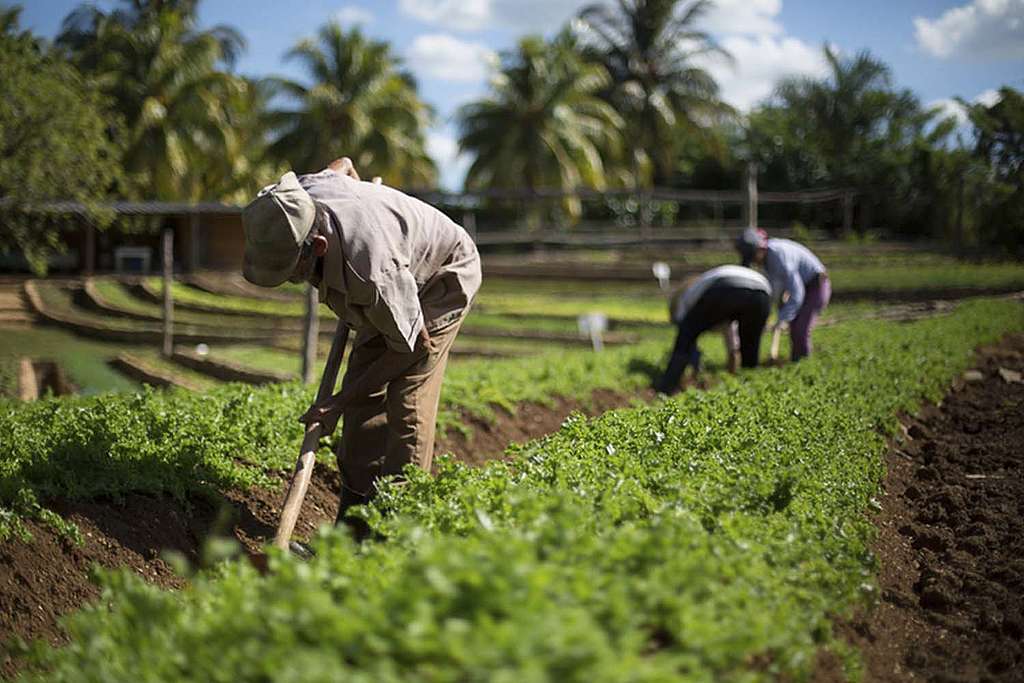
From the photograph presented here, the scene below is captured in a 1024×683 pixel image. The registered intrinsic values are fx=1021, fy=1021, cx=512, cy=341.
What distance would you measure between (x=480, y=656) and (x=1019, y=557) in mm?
3636

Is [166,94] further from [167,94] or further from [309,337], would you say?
[309,337]

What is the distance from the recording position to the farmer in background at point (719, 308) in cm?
955

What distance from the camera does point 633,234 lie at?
30.5m

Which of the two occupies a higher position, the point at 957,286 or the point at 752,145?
the point at 752,145

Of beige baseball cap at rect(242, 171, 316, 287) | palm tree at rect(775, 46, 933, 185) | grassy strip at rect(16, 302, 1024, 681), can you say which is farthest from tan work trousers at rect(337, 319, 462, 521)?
palm tree at rect(775, 46, 933, 185)

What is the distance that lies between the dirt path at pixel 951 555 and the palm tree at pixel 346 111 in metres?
30.5

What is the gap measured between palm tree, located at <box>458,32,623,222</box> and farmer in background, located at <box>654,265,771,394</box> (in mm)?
25051

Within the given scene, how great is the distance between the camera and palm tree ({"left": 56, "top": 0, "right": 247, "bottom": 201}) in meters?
33.1

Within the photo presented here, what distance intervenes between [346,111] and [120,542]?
32826mm

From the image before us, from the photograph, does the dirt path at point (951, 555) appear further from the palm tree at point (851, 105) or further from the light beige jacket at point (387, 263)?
the palm tree at point (851, 105)

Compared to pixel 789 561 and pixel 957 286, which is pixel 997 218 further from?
pixel 789 561

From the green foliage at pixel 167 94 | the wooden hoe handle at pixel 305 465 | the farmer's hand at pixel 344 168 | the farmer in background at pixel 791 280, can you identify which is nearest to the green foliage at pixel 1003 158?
the farmer in background at pixel 791 280

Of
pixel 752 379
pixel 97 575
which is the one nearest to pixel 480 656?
pixel 97 575

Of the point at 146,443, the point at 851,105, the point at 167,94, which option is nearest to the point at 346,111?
the point at 167,94
